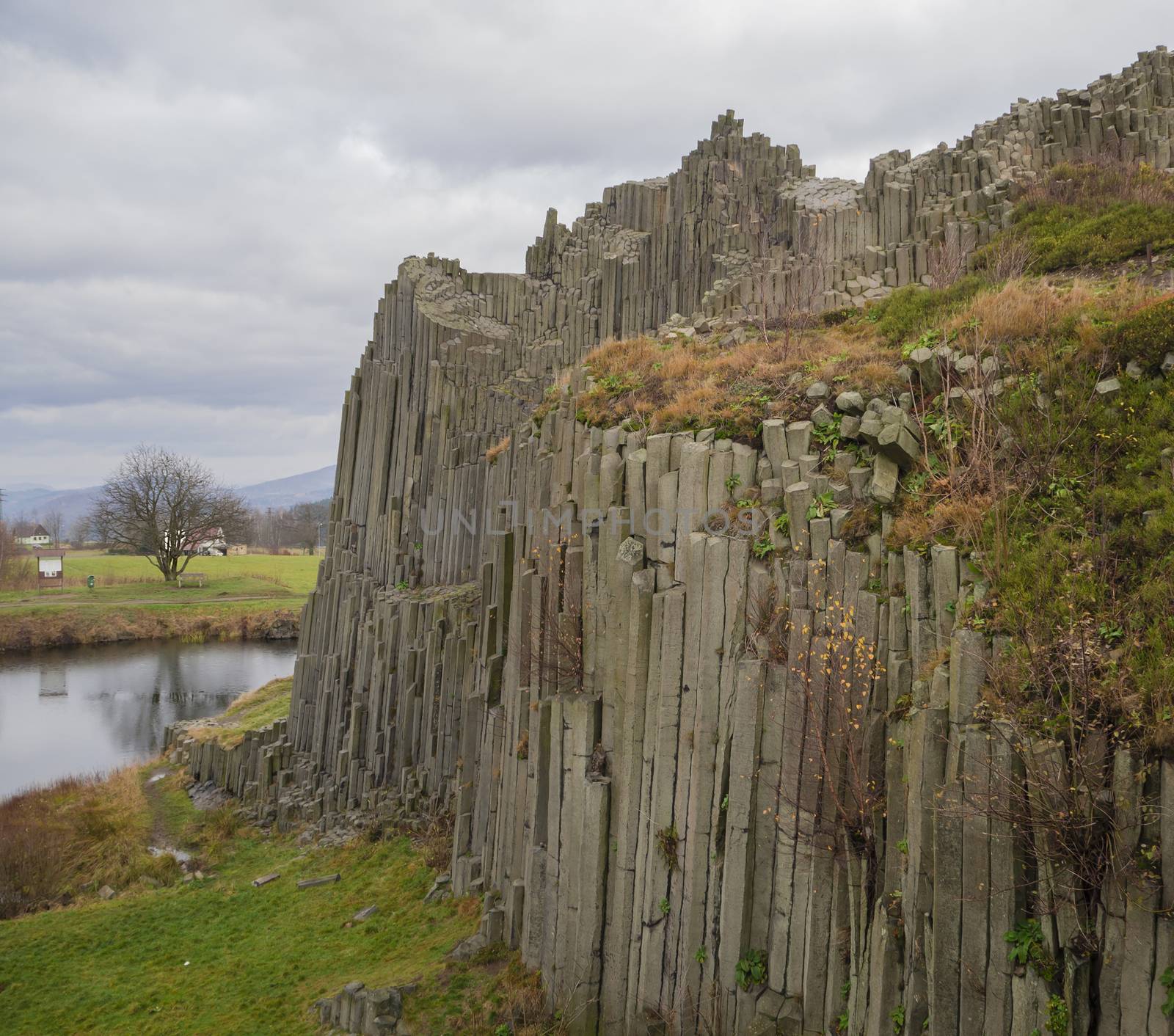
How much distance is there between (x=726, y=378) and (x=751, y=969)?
18.8 ft

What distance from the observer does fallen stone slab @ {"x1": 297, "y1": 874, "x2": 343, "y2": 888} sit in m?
13.9

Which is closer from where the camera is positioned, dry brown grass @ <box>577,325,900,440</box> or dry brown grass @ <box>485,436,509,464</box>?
dry brown grass @ <box>577,325,900,440</box>

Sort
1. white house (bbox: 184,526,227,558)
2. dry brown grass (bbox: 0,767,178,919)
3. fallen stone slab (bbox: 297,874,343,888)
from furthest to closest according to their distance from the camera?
white house (bbox: 184,526,227,558) < dry brown grass (bbox: 0,767,178,919) < fallen stone slab (bbox: 297,874,343,888)

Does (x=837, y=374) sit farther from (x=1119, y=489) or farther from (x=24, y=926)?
Answer: (x=24, y=926)

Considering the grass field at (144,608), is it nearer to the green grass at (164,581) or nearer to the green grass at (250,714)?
the green grass at (164,581)

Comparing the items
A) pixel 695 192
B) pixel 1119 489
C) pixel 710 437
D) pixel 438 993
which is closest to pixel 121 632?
pixel 695 192

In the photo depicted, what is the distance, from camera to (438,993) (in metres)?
9.30

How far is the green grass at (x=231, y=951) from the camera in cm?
1030

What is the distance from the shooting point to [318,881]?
14.0m

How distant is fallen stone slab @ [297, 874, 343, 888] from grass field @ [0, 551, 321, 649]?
3029cm

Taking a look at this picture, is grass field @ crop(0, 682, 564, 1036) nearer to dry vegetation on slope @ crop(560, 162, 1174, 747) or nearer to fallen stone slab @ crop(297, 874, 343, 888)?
fallen stone slab @ crop(297, 874, 343, 888)

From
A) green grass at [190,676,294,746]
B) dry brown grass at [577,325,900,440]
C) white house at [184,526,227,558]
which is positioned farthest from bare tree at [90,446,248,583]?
dry brown grass at [577,325,900,440]

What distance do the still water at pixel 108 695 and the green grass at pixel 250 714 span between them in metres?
2.80

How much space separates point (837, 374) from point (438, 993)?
25.7 feet
